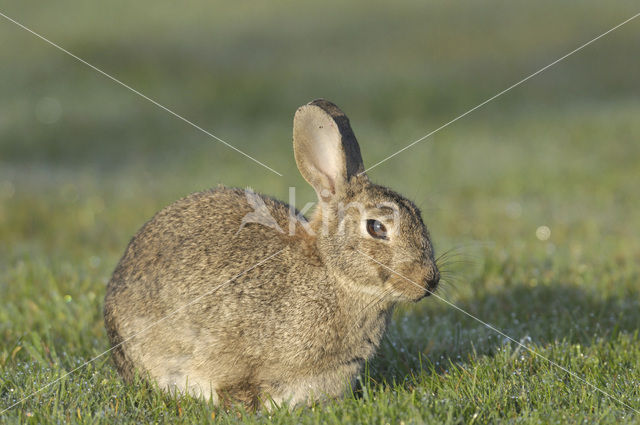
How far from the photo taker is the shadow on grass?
18.5ft

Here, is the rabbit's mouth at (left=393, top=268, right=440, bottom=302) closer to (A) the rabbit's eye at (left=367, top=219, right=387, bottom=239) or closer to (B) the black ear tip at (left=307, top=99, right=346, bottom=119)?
(A) the rabbit's eye at (left=367, top=219, right=387, bottom=239)

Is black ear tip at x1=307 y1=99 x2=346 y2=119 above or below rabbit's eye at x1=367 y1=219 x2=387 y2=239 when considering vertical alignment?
above

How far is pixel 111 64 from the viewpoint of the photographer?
71.3 feet

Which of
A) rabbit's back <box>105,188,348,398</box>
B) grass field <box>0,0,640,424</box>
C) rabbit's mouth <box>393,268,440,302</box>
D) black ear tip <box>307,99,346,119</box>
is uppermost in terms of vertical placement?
black ear tip <box>307,99,346,119</box>

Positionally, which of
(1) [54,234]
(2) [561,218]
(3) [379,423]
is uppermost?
(3) [379,423]

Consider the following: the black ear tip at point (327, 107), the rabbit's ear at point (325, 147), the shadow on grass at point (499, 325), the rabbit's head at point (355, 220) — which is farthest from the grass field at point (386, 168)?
the black ear tip at point (327, 107)

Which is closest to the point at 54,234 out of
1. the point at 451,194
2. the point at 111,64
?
the point at 451,194

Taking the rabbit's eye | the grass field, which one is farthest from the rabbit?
the grass field

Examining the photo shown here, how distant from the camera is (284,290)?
15.9 ft

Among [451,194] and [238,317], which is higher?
[238,317]

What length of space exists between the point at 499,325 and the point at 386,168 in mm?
8018

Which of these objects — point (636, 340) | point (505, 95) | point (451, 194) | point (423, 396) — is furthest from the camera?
point (505, 95)

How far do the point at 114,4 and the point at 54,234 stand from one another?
68.1 feet

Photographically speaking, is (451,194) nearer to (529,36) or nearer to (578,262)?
(578,262)
